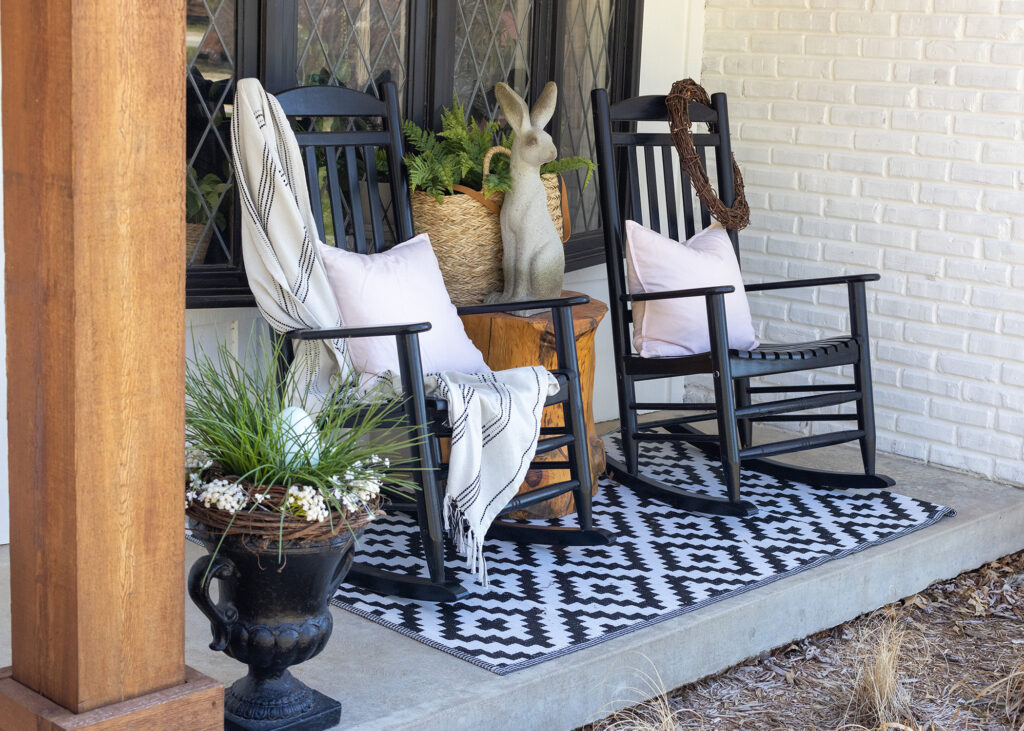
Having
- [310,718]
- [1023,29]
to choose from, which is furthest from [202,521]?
[1023,29]

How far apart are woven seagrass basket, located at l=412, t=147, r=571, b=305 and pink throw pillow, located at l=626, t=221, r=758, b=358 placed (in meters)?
0.41

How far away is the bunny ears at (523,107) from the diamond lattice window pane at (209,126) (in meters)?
0.66

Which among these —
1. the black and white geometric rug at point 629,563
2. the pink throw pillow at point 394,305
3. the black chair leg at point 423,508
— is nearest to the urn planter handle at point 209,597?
the black and white geometric rug at point 629,563

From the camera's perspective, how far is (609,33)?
13.3 feet

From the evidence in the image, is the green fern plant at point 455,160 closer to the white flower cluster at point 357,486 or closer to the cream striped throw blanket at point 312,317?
the cream striped throw blanket at point 312,317

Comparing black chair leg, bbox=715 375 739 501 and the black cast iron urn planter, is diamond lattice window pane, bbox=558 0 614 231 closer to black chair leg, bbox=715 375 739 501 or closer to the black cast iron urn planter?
black chair leg, bbox=715 375 739 501

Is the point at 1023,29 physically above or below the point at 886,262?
above

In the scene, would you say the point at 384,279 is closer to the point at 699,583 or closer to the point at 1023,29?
the point at 699,583

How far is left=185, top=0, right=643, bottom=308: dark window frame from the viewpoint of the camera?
2973 mm

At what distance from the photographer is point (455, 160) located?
3238mm

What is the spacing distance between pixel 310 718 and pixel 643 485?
1629 mm

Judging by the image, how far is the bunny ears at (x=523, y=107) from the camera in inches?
120

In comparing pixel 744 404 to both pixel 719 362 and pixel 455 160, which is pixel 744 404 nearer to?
pixel 719 362

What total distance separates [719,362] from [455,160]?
861mm
